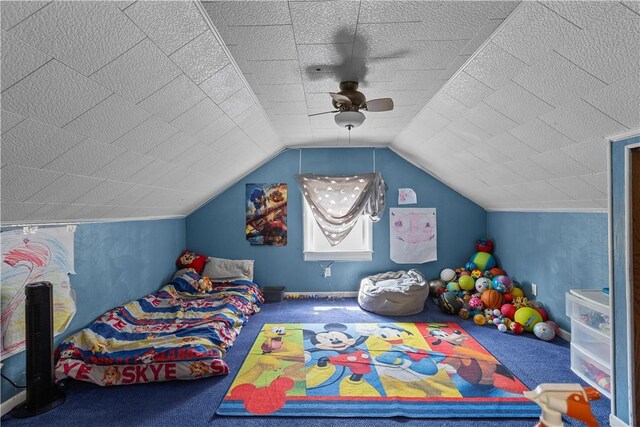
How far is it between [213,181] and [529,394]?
397cm

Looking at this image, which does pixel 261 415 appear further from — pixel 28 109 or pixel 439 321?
pixel 439 321

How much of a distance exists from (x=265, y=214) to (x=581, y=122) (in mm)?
3892

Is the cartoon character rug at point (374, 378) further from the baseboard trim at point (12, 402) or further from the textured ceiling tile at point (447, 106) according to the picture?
the textured ceiling tile at point (447, 106)

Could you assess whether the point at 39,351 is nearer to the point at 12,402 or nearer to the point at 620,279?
the point at 12,402

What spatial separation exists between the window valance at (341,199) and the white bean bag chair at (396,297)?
882mm

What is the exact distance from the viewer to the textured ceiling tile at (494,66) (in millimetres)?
1927

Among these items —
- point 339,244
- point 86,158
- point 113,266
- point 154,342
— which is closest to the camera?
point 86,158

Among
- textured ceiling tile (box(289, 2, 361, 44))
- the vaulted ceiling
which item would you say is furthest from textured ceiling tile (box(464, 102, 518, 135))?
textured ceiling tile (box(289, 2, 361, 44))

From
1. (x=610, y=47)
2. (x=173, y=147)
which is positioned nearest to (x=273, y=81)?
(x=173, y=147)

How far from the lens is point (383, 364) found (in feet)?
9.25

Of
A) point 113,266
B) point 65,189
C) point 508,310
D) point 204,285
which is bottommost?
point 508,310

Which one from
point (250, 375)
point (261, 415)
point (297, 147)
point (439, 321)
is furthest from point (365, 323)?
point (297, 147)

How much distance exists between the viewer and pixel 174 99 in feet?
6.93

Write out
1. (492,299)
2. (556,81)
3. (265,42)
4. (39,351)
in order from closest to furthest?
1. (556,81)
2. (265,42)
3. (39,351)
4. (492,299)
